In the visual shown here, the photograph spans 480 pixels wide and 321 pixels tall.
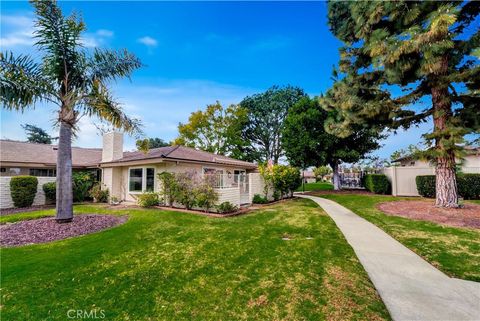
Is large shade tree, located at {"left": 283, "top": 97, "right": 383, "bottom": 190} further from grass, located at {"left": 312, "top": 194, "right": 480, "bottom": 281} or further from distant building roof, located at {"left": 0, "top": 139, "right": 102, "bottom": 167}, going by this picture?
distant building roof, located at {"left": 0, "top": 139, "right": 102, "bottom": 167}

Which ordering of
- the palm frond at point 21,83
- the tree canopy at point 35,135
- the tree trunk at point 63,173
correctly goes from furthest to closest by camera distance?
the tree canopy at point 35,135
the tree trunk at point 63,173
the palm frond at point 21,83

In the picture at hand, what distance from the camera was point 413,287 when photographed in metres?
3.58

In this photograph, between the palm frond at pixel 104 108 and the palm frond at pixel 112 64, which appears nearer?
the palm frond at pixel 104 108

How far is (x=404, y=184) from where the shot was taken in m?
15.9

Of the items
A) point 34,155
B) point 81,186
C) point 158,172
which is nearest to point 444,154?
point 158,172

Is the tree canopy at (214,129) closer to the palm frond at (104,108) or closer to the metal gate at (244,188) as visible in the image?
the metal gate at (244,188)

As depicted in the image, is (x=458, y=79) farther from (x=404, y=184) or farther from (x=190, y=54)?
(x=190, y=54)

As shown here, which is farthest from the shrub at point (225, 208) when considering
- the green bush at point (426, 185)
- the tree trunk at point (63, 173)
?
the green bush at point (426, 185)

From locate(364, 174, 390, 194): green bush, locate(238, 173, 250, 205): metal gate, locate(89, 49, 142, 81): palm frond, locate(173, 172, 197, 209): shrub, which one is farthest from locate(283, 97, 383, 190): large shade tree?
locate(89, 49, 142, 81): palm frond

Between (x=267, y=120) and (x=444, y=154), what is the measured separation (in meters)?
27.1

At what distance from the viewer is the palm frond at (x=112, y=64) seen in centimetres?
859

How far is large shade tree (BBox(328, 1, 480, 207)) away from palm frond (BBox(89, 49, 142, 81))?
10.7 m

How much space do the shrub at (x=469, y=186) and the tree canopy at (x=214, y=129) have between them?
24.0 metres

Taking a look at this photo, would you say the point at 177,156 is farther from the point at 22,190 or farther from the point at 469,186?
the point at 469,186
